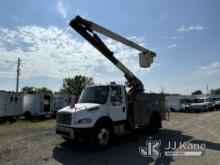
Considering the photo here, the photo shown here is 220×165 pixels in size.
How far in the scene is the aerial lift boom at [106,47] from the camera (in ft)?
34.1

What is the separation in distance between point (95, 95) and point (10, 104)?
1498 centimetres

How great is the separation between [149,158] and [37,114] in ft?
62.3

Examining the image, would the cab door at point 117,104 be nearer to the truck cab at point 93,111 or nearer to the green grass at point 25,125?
the truck cab at point 93,111

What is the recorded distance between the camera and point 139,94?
1147cm

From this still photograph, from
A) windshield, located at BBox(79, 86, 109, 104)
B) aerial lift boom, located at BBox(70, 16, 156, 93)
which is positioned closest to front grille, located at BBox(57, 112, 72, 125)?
windshield, located at BBox(79, 86, 109, 104)

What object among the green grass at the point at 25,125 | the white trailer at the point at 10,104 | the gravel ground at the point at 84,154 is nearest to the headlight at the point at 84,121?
the gravel ground at the point at 84,154

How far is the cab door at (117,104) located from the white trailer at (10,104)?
1484 centimetres

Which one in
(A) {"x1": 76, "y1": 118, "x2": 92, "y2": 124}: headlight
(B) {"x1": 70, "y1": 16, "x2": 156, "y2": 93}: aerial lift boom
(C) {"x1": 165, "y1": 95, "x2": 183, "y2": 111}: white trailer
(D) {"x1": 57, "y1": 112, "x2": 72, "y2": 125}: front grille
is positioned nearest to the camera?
(A) {"x1": 76, "y1": 118, "x2": 92, "y2": 124}: headlight

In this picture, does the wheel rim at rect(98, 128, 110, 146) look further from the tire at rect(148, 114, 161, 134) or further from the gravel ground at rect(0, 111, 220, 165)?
the tire at rect(148, 114, 161, 134)

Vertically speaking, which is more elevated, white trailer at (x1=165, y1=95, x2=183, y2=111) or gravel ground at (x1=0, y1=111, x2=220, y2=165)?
white trailer at (x1=165, y1=95, x2=183, y2=111)

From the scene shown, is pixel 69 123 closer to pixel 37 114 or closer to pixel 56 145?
pixel 56 145

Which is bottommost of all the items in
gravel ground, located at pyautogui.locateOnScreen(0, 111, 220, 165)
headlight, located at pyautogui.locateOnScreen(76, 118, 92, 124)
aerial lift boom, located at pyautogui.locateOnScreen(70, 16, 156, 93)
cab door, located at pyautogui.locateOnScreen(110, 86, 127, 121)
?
gravel ground, located at pyautogui.locateOnScreen(0, 111, 220, 165)

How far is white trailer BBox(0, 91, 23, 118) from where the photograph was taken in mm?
20891

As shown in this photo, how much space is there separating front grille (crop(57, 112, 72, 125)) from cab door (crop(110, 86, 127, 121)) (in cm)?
180
